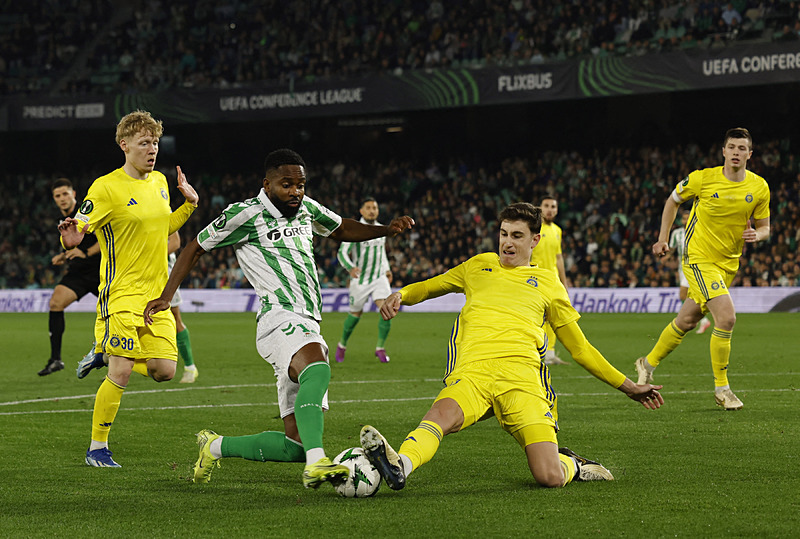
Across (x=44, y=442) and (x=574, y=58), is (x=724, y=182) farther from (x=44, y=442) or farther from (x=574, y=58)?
(x=574, y=58)

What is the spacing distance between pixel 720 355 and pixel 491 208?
23619 mm

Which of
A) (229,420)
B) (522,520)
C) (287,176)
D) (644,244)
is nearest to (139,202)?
(287,176)

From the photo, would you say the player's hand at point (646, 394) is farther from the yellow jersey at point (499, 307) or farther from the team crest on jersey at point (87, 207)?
the team crest on jersey at point (87, 207)

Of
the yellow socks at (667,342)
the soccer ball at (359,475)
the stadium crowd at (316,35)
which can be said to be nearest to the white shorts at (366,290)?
the yellow socks at (667,342)

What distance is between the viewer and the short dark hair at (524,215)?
18.9 feet

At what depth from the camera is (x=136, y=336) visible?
259 inches

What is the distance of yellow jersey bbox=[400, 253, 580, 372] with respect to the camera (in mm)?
5762

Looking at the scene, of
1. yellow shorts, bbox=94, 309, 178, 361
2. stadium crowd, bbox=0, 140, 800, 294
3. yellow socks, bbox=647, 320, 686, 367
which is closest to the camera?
yellow shorts, bbox=94, 309, 178, 361

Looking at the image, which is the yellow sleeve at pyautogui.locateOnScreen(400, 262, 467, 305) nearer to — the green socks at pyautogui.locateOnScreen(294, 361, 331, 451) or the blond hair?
the green socks at pyautogui.locateOnScreen(294, 361, 331, 451)

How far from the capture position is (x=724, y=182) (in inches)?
365

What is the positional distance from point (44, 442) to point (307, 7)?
29.7m

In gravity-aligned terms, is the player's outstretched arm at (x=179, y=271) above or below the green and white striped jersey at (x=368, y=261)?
below

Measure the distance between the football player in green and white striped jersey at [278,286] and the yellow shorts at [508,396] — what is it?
29.5 inches

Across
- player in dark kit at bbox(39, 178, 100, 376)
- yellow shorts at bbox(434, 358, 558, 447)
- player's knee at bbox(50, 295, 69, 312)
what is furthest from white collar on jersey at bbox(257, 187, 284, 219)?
player's knee at bbox(50, 295, 69, 312)
